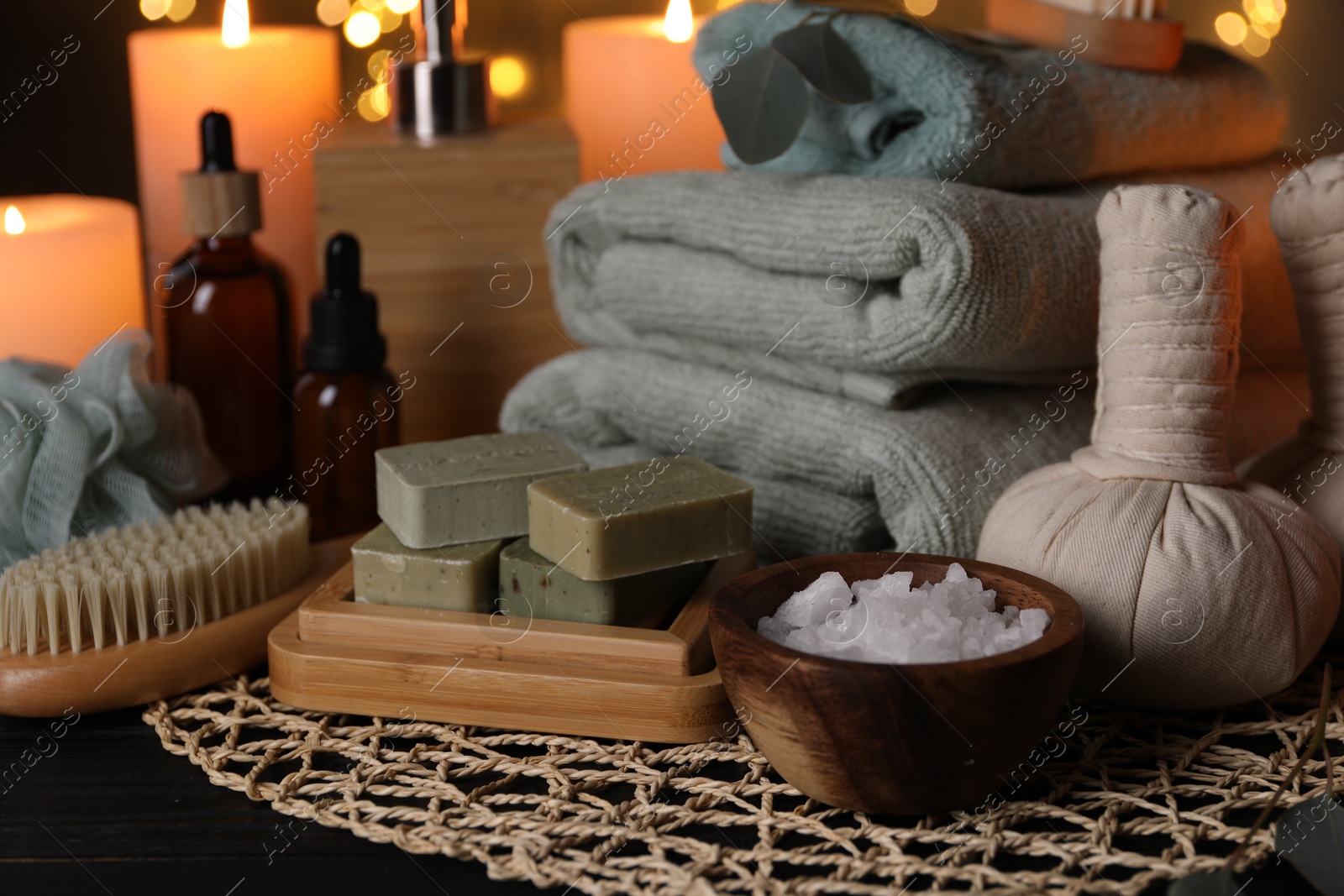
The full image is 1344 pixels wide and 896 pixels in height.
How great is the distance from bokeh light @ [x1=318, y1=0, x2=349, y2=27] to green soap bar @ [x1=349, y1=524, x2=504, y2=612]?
1.96 ft

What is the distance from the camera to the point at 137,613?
52 centimetres

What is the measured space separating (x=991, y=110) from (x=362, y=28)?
1.90ft

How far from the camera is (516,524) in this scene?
0.54 meters

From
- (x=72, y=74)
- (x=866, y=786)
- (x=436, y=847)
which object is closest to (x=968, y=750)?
(x=866, y=786)

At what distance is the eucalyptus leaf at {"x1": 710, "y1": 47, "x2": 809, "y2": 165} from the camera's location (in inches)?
24.0

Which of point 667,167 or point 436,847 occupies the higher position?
point 667,167

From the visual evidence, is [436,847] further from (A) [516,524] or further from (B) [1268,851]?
(B) [1268,851]

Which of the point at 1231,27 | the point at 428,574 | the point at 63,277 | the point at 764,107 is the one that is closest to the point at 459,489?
the point at 428,574

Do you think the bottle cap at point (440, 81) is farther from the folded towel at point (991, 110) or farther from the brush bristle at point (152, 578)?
the brush bristle at point (152, 578)

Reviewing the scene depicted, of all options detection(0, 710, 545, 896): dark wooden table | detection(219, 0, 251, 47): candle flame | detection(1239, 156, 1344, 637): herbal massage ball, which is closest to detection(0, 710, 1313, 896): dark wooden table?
detection(0, 710, 545, 896): dark wooden table

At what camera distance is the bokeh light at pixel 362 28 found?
98 centimetres

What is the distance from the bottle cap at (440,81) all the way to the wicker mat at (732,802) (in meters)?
0.45

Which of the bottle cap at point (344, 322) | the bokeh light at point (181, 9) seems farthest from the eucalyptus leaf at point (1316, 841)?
the bokeh light at point (181, 9)

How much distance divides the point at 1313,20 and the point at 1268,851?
2.50ft
